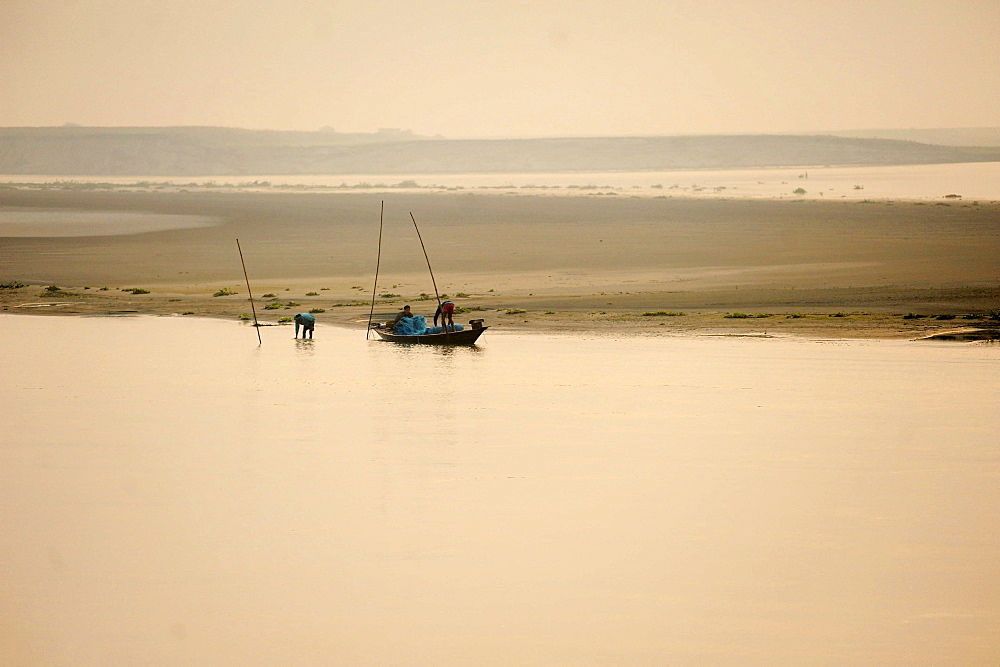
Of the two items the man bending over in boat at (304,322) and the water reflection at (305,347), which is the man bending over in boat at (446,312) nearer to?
the water reflection at (305,347)

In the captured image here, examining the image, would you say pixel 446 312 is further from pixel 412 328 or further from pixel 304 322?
pixel 304 322

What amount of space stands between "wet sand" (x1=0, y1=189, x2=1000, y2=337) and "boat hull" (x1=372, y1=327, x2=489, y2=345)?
4114 mm

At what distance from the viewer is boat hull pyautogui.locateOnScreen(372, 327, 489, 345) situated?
32.0 metres

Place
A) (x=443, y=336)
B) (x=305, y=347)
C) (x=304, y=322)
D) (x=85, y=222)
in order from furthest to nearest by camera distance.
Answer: (x=85, y=222), (x=304, y=322), (x=305, y=347), (x=443, y=336)

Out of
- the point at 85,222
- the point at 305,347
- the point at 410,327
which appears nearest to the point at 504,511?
the point at 410,327

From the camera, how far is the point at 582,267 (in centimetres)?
5194

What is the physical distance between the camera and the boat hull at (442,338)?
1258 inches

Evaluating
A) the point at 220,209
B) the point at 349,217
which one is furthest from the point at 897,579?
the point at 220,209

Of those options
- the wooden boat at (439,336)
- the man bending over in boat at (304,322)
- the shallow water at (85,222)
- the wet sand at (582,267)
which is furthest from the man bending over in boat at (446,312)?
the shallow water at (85,222)

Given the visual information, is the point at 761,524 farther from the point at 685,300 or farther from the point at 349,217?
the point at 349,217

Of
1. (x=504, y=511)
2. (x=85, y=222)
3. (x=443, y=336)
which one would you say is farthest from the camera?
(x=85, y=222)

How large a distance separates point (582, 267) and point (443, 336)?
20.4 metres

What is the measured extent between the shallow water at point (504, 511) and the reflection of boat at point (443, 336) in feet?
6.64

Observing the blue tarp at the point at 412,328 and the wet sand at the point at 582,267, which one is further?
the wet sand at the point at 582,267
